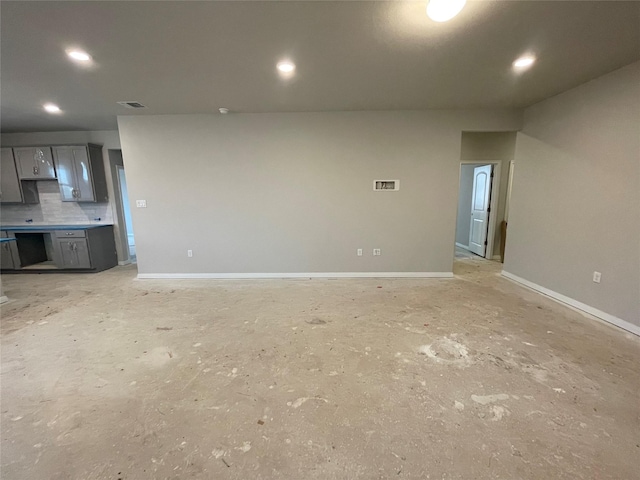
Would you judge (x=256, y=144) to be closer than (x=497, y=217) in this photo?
Yes

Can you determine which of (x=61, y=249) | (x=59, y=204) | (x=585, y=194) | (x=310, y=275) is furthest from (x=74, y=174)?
(x=585, y=194)

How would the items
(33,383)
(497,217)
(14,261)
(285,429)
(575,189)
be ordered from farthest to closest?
(497,217)
(14,261)
(575,189)
(33,383)
(285,429)

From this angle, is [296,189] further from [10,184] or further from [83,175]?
[10,184]

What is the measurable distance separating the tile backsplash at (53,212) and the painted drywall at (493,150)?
7.29 m

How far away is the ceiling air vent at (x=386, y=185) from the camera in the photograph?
4.22m

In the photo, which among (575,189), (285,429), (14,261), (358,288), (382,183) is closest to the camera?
(285,429)

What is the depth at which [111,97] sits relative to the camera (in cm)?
332

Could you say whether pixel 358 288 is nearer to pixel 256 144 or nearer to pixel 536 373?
pixel 536 373

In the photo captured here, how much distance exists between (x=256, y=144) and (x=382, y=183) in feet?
6.82

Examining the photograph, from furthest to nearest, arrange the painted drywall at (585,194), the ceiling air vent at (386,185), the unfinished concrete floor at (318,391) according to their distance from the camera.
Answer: the ceiling air vent at (386,185) < the painted drywall at (585,194) < the unfinished concrete floor at (318,391)

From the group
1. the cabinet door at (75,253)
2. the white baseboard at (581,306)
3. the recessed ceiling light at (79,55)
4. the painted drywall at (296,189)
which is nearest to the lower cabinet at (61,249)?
the cabinet door at (75,253)

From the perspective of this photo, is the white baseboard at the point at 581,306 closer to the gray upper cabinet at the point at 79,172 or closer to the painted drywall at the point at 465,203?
the painted drywall at the point at 465,203

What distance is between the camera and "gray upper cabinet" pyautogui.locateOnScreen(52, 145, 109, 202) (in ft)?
15.9

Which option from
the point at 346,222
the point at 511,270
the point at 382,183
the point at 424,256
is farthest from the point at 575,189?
the point at 346,222
